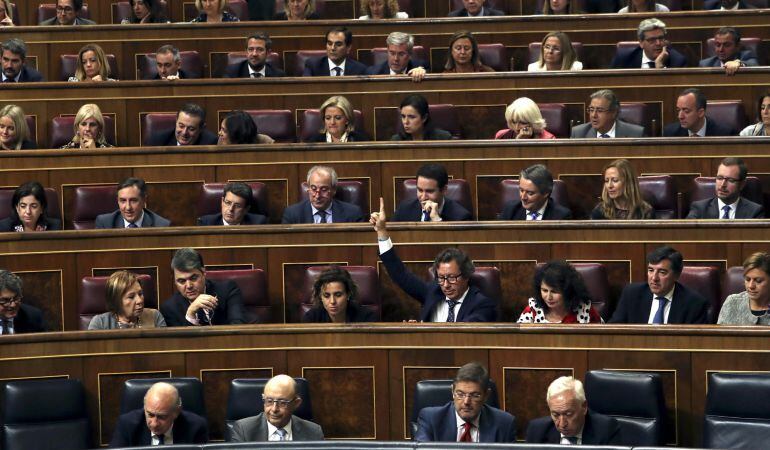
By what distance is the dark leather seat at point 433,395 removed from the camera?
335 centimetres

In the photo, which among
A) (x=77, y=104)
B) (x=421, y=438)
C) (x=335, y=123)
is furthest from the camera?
(x=77, y=104)

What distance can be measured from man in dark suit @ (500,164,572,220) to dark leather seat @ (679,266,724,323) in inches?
17.8

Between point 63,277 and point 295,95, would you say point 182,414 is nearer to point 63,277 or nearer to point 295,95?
point 63,277

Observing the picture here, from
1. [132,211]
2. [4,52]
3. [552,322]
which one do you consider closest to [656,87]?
[552,322]

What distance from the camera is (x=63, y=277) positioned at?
3.95 m

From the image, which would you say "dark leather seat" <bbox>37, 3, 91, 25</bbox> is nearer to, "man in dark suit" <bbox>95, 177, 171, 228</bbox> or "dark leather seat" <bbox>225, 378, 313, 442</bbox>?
"man in dark suit" <bbox>95, 177, 171, 228</bbox>

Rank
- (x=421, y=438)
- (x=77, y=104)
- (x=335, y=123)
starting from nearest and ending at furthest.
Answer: (x=421, y=438) → (x=335, y=123) → (x=77, y=104)

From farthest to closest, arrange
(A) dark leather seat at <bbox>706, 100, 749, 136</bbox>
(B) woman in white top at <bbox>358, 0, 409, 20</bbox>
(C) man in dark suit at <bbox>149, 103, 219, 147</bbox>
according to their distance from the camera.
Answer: (B) woman in white top at <bbox>358, 0, 409, 20</bbox>
(A) dark leather seat at <bbox>706, 100, 749, 136</bbox>
(C) man in dark suit at <bbox>149, 103, 219, 147</bbox>

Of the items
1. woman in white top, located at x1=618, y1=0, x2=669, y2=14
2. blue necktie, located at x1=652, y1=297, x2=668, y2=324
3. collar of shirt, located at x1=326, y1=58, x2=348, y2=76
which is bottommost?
blue necktie, located at x1=652, y1=297, x2=668, y2=324

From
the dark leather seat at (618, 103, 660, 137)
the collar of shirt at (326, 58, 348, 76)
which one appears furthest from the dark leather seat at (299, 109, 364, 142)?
the dark leather seat at (618, 103, 660, 137)

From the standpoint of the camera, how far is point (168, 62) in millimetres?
4875

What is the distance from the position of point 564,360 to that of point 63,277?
138cm

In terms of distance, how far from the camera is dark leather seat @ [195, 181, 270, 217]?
4230 millimetres

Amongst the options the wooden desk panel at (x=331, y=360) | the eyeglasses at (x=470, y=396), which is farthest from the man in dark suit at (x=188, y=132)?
the eyeglasses at (x=470, y=396)
